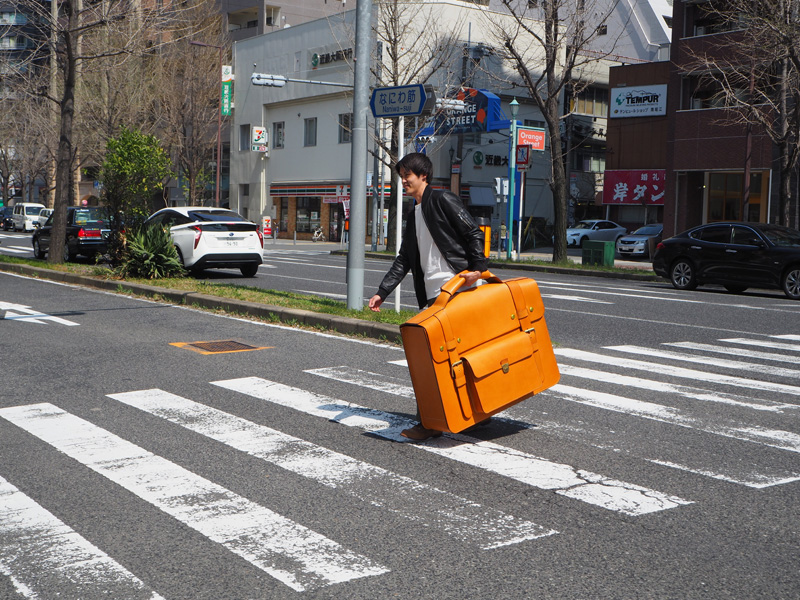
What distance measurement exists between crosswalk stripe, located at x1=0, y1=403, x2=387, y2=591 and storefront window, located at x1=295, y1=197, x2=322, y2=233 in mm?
46616

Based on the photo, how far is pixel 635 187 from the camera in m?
44.8

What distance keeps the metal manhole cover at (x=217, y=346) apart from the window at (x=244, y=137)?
164 ft

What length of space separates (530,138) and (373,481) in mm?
26628

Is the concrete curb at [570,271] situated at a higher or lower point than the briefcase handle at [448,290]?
lower

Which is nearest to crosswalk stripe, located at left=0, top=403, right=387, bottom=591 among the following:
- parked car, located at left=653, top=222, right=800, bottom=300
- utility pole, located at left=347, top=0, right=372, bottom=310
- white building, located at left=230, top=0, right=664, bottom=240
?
utility pole, located at left=347, top=0, right=372, bottom=310

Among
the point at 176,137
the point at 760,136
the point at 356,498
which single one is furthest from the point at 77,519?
the point at 176,137

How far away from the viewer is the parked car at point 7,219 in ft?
193

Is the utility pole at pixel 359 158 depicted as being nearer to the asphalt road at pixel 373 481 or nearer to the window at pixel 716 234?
the asphalt road at pixel 373 481

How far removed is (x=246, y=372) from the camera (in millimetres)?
8328

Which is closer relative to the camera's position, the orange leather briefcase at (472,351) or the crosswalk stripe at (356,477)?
the crosswalk stripe at (356,477)

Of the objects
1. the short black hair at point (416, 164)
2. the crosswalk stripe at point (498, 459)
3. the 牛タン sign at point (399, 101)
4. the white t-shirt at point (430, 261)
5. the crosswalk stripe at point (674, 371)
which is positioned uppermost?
the 牛タン sign at point (399, 101)

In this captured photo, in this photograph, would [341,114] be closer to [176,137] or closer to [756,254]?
[176,137]

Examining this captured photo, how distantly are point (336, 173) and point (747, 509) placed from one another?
47036mm

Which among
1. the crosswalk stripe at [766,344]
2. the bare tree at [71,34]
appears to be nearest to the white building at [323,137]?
the bare tree at [71,34]
